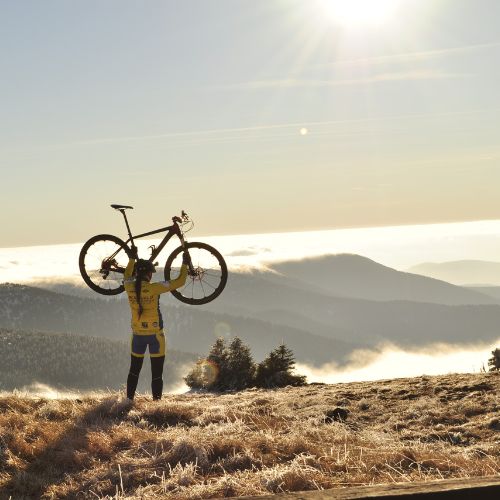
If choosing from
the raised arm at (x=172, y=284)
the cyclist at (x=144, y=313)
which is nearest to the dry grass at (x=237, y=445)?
the cyclist at (x=144, y=313)

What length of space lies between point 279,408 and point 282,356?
58.8 ft

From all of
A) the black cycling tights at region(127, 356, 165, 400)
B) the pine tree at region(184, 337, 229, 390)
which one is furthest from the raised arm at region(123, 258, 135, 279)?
the pine tree at region(184, 337, 229, 390)

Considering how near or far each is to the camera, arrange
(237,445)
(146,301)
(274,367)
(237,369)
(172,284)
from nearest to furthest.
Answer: (237,445) < (172,284) < (146,301) < (274,367) < (237,369)

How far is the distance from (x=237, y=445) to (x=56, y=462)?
2192 millimetres

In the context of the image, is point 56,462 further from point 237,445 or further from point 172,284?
point 172,284

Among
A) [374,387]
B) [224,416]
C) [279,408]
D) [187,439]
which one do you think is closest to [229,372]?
[374,387]

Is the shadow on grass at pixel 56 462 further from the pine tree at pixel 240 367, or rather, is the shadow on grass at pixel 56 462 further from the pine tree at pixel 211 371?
the pine tree at pixel 211 371

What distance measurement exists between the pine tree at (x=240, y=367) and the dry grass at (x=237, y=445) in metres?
15.8

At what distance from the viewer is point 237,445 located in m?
6.56

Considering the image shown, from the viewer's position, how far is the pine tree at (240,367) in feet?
89.2

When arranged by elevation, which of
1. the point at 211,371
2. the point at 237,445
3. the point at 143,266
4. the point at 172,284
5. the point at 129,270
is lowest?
the point at 211,371

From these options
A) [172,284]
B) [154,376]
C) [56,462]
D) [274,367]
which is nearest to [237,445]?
[56,462]

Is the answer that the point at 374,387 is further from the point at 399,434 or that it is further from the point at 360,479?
the point at 360,479

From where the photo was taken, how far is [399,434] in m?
8.66
